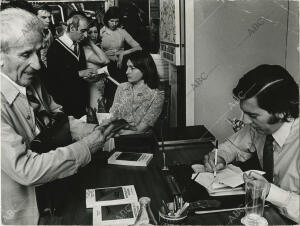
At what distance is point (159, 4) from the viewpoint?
457 cm

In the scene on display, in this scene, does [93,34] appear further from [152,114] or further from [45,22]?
[152,114]

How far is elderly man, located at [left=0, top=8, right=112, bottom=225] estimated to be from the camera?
151 centimetres

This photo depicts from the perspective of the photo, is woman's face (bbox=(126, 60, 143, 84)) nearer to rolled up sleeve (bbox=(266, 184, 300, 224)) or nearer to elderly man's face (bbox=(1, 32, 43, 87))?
elderly man's face (bbox=(1, 32, 43, 87))

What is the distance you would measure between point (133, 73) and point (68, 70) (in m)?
0.76

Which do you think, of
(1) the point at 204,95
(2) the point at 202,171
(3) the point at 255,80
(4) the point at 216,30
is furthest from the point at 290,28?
(2) the point at 202,171

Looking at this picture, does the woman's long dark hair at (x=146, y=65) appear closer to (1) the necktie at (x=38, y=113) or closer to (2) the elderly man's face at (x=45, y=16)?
(2) the elderly man's face at (x=45, y=16)

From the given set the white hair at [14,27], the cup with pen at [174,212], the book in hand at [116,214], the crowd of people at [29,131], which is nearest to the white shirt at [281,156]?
the cup with pen at [174,212]

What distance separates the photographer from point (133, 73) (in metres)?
3.64

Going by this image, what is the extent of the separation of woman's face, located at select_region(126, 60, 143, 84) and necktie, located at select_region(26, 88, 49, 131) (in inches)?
67.4

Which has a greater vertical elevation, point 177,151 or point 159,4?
point 159,4

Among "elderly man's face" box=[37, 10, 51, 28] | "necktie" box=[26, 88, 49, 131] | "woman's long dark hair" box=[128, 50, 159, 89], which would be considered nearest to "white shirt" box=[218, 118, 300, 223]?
"necktie" box=[26, 88, 49, 131]

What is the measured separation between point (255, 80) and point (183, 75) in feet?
6.90

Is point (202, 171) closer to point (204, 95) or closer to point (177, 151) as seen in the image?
point (177, 151)

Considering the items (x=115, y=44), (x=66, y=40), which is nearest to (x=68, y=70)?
(x=66, y=40)
